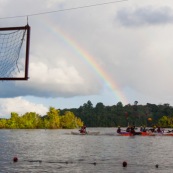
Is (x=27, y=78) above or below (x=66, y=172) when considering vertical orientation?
above

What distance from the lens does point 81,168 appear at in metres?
42.1

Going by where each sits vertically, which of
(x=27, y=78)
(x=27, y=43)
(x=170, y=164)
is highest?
(x=27, y=43)

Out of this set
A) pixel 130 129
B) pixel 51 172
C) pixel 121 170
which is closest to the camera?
pixel 51 172

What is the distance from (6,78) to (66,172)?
20.0 m

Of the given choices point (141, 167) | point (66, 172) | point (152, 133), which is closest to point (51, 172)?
point (66, 172)

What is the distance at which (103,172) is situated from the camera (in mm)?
39062

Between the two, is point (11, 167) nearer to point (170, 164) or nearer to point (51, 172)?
point (51, 172)

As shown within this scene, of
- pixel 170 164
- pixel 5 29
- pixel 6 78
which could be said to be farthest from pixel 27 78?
pixel 170 164

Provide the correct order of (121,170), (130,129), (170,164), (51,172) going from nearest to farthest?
(51,172) → (121,170) → (170,164) → (130,129)

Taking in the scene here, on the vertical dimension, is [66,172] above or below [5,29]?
below

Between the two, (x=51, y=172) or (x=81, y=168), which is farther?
(x=81, y=168)

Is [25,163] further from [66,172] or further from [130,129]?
[130,129]

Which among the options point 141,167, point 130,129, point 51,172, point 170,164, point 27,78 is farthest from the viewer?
point 130,129

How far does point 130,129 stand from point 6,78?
9491 cm
